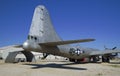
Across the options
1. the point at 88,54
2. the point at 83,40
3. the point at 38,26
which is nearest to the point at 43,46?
the point at 38,26

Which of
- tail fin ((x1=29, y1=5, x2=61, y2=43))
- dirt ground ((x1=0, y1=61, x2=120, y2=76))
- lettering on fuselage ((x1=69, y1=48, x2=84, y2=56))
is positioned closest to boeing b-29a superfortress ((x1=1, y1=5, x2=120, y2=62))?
tail fin ((x1=29, y1=5, x2=61, y2=43))

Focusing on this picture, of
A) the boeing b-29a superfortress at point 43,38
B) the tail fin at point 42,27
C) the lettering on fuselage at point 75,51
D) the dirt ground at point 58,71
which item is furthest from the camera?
the lettering on fuselage at point 75,51

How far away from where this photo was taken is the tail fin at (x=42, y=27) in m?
25.9

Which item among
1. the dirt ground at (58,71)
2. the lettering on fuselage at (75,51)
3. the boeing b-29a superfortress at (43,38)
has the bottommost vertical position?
the dirt ground at (58,71)

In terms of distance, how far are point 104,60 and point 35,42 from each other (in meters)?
28.7

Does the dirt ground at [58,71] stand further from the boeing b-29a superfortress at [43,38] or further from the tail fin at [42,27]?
the tail fin at [42,27]

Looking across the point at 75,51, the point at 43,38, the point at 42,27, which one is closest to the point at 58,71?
the point at 43,38

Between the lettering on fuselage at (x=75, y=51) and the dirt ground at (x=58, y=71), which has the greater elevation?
the lettering on fuselage at (x=75, y=51)

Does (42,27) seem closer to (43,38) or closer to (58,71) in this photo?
(43,38)

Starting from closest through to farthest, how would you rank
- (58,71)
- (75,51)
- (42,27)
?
(58,71) → (42,27) → (75,51)

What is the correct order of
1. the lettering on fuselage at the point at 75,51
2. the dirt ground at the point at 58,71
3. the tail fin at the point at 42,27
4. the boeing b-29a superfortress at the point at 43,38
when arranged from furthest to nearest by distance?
1. the lettering on fuselage at the point at 75,51
2. the tail fin at the point at 42,27
3. the boeing b-29a superfortress at the point at 43,38
4. the dirt ground at the point at 58,71

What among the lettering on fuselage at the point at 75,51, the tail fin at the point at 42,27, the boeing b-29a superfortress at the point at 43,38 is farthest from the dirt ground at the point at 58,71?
the lettering on fuselage at the point at 75,51

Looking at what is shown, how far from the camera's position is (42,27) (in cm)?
2694

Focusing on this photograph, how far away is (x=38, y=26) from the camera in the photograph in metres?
26.5
